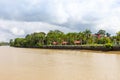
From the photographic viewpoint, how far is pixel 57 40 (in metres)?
109

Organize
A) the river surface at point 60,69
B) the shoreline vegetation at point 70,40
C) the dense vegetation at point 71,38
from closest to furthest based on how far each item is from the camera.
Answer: the river surface at point 60,69 → the shoreline vegetation at point 70,40 → the dense vegetation at point 71,38

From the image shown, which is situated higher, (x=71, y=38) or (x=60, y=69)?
(x=71, y=38)

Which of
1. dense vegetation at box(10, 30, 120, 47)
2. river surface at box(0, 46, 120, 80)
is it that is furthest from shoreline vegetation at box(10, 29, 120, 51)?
river surface at box(0, 46, 120, 80)

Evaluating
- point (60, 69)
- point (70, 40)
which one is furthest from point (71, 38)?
point (60, 69)

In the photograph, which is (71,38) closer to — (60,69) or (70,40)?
(70,40)

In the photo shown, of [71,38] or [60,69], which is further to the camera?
[71,38]

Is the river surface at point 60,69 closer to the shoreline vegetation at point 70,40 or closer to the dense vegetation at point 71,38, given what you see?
the shoreline vegetation at point 70,40

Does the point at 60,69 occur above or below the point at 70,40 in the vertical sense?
below

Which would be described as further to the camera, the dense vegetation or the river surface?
the dense vegetation

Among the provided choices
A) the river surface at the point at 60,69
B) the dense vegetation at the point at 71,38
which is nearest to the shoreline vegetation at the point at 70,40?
the dense vegetation at the point at 71,38

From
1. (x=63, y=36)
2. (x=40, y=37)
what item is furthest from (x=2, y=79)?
(x=40, y=37)

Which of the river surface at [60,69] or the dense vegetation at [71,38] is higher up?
the dense vegetation at [71,38]

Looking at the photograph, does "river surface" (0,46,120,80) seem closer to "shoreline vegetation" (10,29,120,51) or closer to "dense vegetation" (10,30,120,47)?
"shoreline vegetation" (10,29,120,51)

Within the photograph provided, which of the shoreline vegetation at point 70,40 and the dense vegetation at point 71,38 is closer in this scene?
the shoreline vegetation at point 70,40
